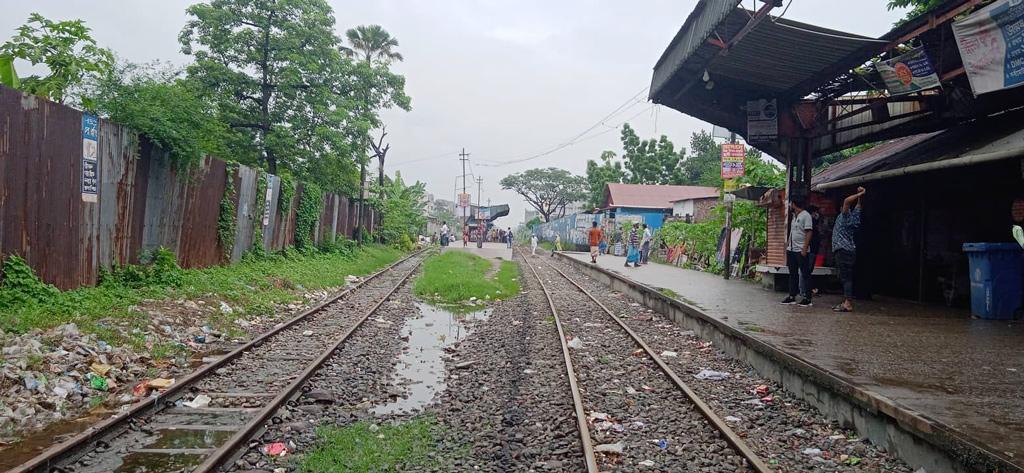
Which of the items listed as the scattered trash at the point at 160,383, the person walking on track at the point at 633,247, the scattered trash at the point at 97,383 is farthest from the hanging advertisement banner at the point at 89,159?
the person walking on track at the point at 633,247

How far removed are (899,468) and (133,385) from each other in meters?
6.13

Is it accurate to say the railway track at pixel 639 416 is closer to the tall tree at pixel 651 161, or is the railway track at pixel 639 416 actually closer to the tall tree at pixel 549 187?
the tall tree at pixel 651 161

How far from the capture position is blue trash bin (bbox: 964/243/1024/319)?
8055 millimetres

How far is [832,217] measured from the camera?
41.8 ft

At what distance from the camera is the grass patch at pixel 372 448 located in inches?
158

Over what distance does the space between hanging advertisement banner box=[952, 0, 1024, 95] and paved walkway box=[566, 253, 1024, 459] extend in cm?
306

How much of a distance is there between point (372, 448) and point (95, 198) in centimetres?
650

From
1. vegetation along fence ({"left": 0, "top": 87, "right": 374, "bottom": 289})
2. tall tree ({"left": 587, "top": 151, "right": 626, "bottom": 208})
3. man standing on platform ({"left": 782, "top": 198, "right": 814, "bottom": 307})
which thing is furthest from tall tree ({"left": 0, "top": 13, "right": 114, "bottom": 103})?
tall tree ({"left": 587, "top": 151, "right": 626, "bottom": 208})

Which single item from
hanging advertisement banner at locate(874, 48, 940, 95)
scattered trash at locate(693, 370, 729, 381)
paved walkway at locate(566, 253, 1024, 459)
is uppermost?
hanging advertisement banner at locate(874, 48, 940, 95)

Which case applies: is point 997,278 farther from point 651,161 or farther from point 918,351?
point 651,161

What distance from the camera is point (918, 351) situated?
20.9 ft

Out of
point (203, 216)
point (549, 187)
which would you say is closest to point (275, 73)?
point (203, 216)

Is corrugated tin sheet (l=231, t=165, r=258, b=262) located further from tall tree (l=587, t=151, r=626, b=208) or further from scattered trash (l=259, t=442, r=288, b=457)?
tall tree (l=587, t=151, r=626, b=208)

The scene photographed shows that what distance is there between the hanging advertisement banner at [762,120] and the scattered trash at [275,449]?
1064 cm
